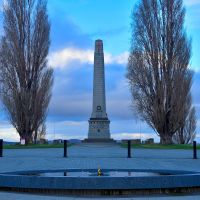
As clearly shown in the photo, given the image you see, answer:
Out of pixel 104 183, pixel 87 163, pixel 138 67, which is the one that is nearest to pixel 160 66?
pixel 138 67

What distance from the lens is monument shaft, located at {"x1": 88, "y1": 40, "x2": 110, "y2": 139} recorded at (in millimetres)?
53375

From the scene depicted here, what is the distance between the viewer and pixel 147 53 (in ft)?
143

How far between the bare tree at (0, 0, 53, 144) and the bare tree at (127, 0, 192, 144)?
818cm

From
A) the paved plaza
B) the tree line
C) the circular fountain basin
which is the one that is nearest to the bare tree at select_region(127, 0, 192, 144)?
the tree line

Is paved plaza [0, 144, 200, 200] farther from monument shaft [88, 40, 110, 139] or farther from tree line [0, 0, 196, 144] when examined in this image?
monument shaft [88, 40, 110, 139]

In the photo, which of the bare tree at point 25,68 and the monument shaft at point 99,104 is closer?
the bare tree at point 25,68

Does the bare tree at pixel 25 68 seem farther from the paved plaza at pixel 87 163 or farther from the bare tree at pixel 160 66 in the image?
the paved plaza at pixel 87 163

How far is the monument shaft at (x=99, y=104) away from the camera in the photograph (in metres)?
53.4

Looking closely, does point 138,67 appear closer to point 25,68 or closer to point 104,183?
point 25,68

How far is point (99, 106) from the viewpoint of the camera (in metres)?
54.0

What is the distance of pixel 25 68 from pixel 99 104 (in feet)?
42.6

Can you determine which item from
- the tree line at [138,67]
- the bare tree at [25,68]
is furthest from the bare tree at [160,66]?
the bare tree at [25,68]

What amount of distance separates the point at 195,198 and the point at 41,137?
149 feet


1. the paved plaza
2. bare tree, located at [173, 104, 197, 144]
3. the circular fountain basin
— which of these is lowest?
the circular fountain basin
